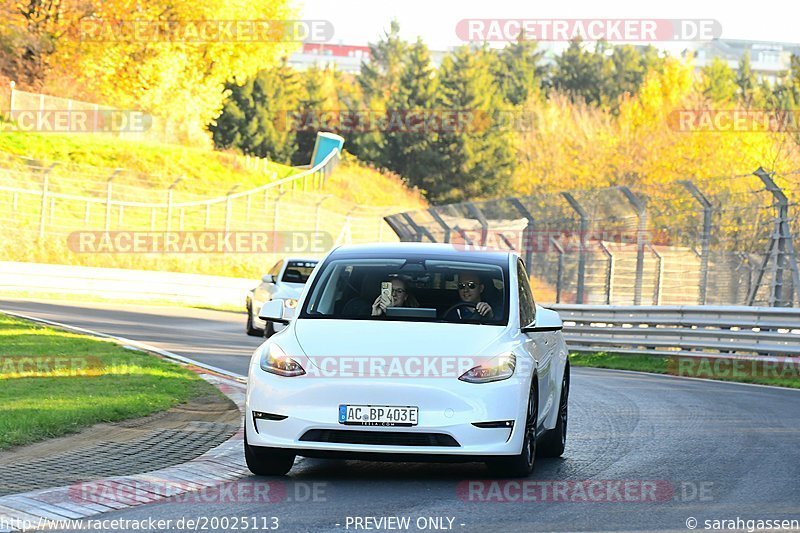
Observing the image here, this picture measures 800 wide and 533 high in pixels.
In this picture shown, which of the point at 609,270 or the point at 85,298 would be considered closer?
the point at 609,270

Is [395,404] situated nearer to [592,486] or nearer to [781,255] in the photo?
[592,486]

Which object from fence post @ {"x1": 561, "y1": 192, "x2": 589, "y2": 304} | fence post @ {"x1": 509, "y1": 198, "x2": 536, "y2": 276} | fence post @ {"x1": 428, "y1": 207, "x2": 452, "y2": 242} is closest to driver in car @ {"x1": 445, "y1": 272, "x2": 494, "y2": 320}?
fence post @ {"x1": 561, "y1": 192, "x2": 589, "y2": 304}

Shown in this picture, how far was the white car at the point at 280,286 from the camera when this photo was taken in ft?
75.4

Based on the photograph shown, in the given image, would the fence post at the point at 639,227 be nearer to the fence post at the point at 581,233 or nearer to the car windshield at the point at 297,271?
the fence post at the point at 581,233

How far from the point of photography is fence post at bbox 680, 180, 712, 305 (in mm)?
20828

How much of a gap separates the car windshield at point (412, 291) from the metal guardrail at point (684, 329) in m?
10.1

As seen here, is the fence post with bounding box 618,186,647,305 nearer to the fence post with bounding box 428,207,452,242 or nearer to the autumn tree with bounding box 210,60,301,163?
the fence post with bounding box 428,207,452,242

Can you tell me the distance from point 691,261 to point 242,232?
26.4 m

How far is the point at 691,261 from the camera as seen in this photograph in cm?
2270

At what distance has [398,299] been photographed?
31.2 feet

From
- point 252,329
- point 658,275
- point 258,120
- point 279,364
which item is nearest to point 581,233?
point 658,275

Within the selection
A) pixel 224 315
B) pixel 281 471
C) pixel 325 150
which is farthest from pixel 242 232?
pixel 281 471

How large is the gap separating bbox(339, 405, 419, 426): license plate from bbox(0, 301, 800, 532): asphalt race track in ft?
1.30

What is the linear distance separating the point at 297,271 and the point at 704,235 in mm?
7187
